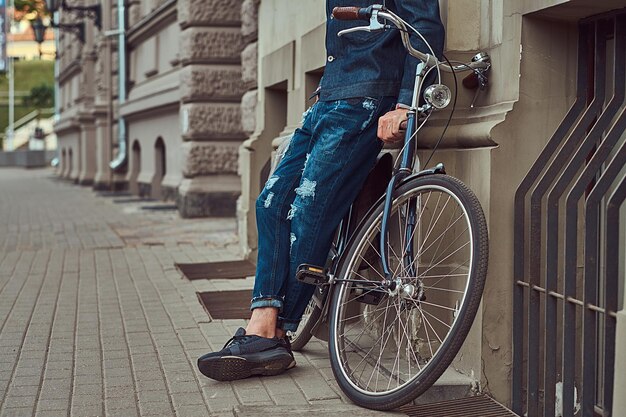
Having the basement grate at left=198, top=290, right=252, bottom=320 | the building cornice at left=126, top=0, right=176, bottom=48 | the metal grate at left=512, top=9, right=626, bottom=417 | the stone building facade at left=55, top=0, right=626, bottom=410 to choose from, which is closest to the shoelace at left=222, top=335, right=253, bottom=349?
the stone building facade at left=55, top=0, right=626, bottom=410

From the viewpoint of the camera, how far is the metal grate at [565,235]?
335 cm

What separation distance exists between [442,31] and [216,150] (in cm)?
921

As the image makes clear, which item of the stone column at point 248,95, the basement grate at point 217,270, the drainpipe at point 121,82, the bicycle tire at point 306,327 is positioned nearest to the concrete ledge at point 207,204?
the stone column at point 248,95

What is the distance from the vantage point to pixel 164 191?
15711 mm

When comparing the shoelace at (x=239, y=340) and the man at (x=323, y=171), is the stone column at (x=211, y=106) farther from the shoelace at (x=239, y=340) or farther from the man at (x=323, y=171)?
the shoelace at (x=239, y=340)

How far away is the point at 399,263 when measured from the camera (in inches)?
151

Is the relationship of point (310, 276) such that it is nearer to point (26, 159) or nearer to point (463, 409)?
point (463, 409)

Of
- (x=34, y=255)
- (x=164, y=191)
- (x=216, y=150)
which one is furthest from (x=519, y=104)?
(x=164, y=191)

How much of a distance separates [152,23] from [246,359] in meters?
12.6

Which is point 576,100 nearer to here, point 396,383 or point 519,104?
point 519,104

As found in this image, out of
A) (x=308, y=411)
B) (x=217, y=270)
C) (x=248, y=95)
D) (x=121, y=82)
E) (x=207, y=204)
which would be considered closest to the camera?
(x=308, y=411)

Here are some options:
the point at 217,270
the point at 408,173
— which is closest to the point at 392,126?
the point at 408,173

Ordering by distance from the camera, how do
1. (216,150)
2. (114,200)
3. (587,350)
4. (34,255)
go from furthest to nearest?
(114,200), (216,150), (34,255), (587,350)

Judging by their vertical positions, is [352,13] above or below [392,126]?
above
